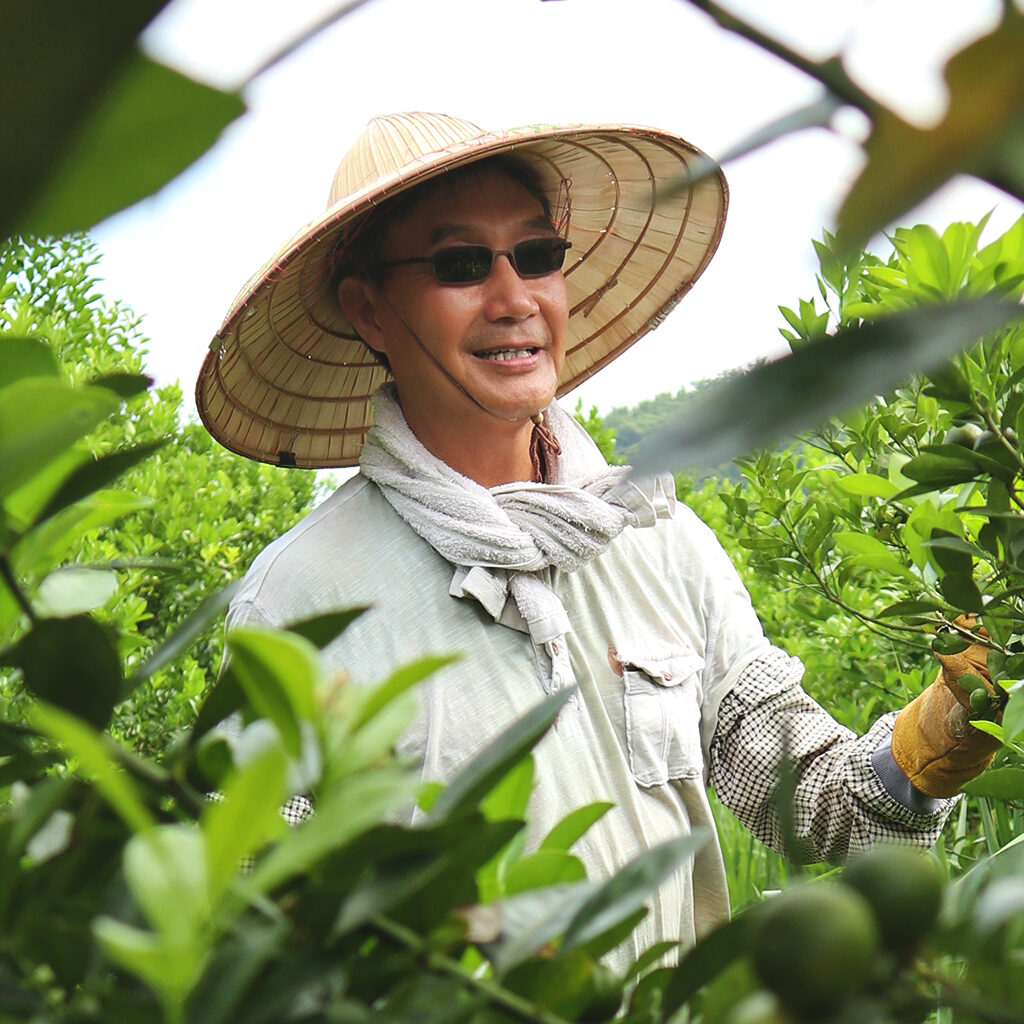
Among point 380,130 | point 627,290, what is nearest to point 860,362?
point 380,130

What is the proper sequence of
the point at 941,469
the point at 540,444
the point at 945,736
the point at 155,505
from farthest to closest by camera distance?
the point at 155,505
the point at 540,444
the point at 945,736
the point at 941,469

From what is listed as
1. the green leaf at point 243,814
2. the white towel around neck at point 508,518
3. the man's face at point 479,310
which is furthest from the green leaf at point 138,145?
the man's face at point 479,310

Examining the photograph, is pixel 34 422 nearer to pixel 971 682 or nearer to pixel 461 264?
pixel 971 682

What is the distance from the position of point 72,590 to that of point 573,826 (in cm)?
20

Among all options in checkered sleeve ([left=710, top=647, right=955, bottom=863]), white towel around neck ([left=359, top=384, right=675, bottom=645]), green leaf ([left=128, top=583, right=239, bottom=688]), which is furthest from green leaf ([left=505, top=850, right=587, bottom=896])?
white towel around neck ([left=359, top=384, right=675, bottom=645])

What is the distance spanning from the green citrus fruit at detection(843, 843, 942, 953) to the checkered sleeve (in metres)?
1.30

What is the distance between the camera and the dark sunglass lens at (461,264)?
6.18 feet

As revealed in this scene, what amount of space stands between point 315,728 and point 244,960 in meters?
0.05

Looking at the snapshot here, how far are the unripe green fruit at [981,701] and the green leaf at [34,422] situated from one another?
1099 millimetres

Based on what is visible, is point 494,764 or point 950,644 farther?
point 950,644

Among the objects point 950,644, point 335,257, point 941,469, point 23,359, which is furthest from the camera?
point 335,257

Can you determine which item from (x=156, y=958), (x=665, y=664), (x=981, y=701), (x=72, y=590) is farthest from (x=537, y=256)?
(x=156, y=958)

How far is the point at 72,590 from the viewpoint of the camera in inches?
17.1

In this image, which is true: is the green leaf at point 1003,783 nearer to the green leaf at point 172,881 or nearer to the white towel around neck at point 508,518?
the white towel around neck at point 508,518
